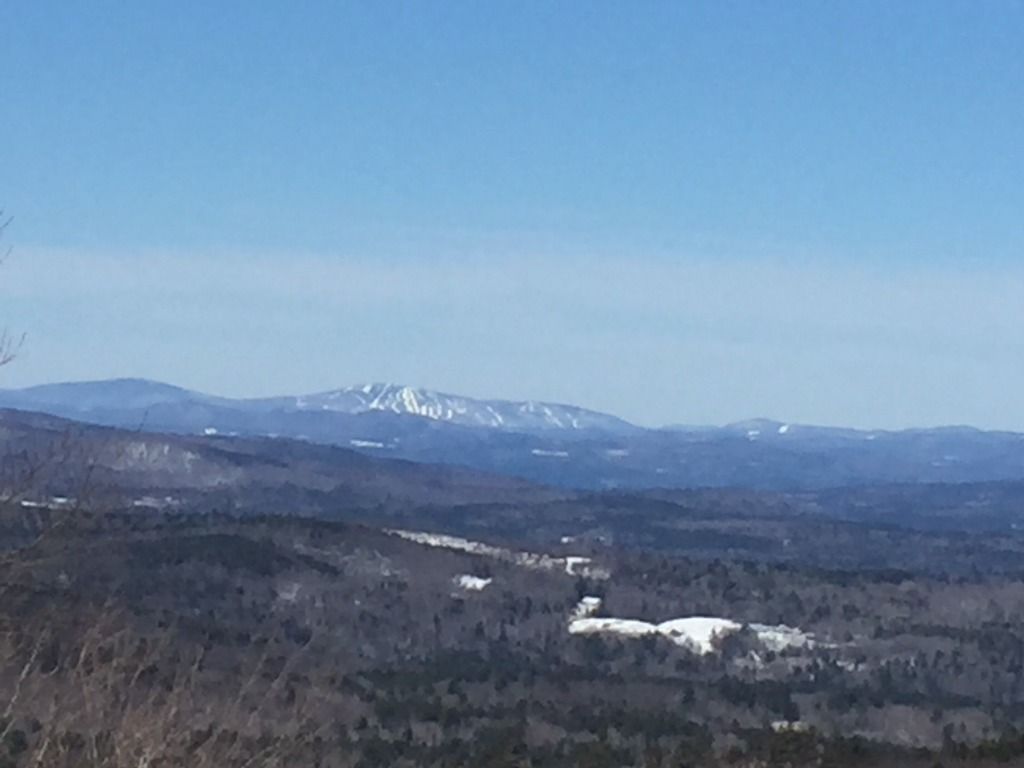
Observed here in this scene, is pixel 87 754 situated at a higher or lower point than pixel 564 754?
higher

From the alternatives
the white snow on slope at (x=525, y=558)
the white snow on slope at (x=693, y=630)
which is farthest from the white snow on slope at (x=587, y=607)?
the white snow on slope at (x=525, y=558)

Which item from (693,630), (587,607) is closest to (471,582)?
(587,607)

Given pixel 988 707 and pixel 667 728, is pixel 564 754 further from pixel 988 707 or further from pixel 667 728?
pixel 988 707

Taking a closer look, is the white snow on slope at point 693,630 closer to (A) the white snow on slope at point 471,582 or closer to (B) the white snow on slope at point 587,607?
(B) the white snow on slope at point 587,607

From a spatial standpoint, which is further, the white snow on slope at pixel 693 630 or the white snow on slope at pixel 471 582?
the white snow on slope at pixel 471 582

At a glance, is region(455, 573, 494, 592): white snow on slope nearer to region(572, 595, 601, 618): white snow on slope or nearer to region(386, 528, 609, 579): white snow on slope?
region(386, 528, 609, 579): white snow on slope

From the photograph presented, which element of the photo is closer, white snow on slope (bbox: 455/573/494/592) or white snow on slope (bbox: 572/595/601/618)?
white snow on slope (bbox: 572/595/601/618)

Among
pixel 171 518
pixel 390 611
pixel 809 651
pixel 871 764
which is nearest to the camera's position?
pixel 871 764

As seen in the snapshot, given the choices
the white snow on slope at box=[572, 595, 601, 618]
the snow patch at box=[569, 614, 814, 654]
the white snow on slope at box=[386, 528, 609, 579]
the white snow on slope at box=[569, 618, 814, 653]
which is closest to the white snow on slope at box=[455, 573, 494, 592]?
the white snow on slope at box=[386, 528, 609, 579]

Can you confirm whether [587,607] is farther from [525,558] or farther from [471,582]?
[525,558]

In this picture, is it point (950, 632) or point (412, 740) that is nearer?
point (412, 740)

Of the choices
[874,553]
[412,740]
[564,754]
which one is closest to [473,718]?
[412,740]
